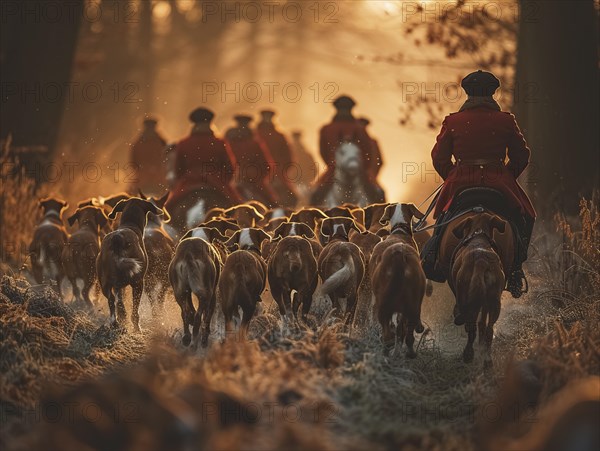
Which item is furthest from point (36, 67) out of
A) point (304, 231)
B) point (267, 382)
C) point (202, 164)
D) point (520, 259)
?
point (267, 382)

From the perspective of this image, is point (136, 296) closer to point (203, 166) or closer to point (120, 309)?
point (120, 309)

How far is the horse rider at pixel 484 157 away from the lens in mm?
12633

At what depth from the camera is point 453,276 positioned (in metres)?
11.8

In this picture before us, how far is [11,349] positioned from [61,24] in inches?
527

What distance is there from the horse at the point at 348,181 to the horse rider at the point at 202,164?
209 cm

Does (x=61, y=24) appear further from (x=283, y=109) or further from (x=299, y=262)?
(x=283, y=109)

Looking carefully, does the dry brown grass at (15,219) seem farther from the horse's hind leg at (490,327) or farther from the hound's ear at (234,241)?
the horse's hind leg at (490,327)

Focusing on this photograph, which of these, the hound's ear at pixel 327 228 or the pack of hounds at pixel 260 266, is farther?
the hound's ear at pixel 327 228

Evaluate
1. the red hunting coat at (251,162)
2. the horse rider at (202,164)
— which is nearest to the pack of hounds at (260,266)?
the horse rider at (202,164)

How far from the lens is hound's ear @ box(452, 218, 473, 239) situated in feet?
39.1

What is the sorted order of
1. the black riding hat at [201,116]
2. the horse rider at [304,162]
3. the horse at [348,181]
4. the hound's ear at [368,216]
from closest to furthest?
the hound's ear at [368,216]
the black riding hat at [201,116]
the horse at [348,181]
the horse rider at [304,162]

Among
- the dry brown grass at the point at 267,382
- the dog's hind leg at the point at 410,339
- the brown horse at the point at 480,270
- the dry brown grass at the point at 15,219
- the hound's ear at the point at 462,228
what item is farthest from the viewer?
A: the dry brown grass at the point at 15,219

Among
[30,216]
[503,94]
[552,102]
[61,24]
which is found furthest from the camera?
[61,24]

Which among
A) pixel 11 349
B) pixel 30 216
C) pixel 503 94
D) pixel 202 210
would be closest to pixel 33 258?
pixel 202 210
